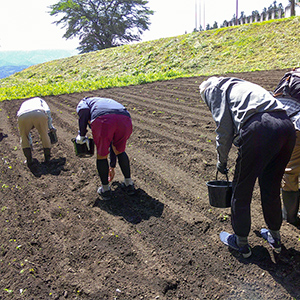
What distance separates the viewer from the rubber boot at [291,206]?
115 inches

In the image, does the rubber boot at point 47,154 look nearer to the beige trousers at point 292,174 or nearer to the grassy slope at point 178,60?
the beige trousers at point 292,174

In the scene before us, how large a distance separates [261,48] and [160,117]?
10.1m

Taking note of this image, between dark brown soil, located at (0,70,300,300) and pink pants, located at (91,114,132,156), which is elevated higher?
pink pants, located at (91,114,132,156)

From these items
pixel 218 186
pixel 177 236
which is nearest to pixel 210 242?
pixel 177 236

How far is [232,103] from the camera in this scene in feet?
7.68

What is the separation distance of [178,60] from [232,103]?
52.5 ft

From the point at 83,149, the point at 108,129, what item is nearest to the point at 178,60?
the point at 83,149

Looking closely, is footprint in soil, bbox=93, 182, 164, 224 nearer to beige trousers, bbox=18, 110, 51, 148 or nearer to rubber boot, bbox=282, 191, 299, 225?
rubber boot, bbox=282, 191, 299, 225

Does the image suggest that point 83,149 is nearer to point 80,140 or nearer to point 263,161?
point 80,140

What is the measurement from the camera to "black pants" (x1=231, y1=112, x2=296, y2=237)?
7.05 feet

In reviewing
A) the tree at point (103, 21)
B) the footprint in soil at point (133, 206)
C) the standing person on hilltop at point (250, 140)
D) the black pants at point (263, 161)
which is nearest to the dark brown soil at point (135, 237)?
the footprint in soil at point (133, 206)

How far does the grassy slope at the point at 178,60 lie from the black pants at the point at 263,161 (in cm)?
1130

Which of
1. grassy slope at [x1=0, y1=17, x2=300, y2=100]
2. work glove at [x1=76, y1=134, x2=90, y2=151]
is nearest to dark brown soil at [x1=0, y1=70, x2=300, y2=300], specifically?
work glove at [x1=76, y1=134, x2=90, y2=151]

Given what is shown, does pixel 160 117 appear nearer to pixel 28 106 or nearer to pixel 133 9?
pixel 28 106
